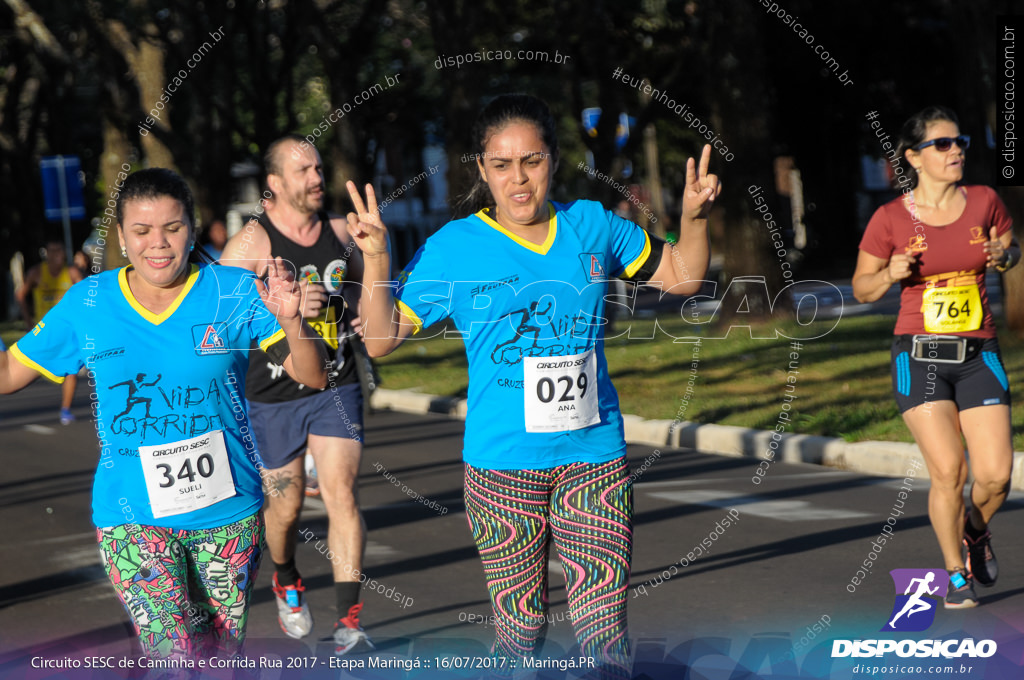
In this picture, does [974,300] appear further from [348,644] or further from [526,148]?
[348,644]

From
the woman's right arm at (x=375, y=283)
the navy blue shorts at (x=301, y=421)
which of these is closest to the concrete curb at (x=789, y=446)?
the navy blue shorts at (x=301, y=421)

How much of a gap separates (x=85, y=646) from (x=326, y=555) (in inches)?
73.6

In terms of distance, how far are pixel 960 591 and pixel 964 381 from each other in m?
0.82

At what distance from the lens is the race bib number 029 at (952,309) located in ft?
17.5

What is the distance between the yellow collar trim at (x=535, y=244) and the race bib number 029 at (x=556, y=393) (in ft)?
1.00

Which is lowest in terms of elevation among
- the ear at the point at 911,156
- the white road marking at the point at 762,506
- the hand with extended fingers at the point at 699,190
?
the white road marking at the point at 762,506

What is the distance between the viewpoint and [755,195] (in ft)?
53.0

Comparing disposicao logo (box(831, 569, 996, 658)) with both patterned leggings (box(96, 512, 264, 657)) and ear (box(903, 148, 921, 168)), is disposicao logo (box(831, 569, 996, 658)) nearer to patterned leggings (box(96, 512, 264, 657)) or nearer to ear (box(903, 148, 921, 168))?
ear (box(903, 148, 921, 168))

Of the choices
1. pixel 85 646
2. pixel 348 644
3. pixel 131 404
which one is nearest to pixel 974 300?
pixel 348 644

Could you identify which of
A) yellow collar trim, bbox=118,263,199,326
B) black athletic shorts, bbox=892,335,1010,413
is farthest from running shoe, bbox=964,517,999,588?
yellow collar trim, bbox=118,263,199,326

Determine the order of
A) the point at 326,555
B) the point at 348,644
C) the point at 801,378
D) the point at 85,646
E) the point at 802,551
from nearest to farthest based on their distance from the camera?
the point at 348,644
the point at 85,646
the point at 802,551
the point at 326,555
the point at 801,378

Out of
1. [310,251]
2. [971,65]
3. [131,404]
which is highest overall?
[971,65]

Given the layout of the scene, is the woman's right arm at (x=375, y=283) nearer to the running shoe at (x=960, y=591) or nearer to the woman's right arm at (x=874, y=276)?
the woman's right arm at (x=874, y=276)

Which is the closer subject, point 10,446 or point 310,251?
point 310,251
